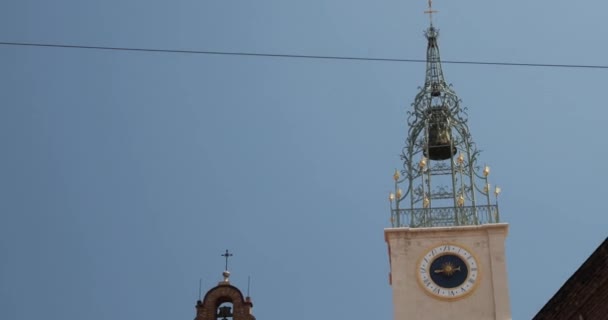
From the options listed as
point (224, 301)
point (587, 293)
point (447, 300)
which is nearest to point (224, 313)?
point (224, 301)

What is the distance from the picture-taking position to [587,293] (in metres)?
21.5

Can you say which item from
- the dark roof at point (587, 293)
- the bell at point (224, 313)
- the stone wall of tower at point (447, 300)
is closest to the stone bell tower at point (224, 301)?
the bell at point (224, 313)

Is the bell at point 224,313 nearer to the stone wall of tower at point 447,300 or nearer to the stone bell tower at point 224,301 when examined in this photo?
the stone bell tower at point 224,301

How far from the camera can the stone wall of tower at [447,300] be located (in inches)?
1598

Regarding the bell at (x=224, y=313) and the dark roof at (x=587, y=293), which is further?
the bell at (x=224, y=313)

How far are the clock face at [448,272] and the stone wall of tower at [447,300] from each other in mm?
169

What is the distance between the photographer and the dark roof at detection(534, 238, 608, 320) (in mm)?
20953

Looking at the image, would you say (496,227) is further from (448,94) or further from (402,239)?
(448,94)

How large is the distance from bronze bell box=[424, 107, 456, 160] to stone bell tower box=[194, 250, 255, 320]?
11.8 meters

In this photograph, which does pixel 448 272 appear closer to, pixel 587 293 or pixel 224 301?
pixel 224 301

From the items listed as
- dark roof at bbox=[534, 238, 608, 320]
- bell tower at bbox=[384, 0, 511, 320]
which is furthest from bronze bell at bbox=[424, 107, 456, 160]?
dark roof at bbox=[534, 238, 608, 320]

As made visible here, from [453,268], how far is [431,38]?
11926 millimetres

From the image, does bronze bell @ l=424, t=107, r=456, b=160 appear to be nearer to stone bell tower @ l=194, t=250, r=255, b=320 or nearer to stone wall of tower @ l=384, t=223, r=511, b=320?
stone wall of tower @ l=384, t=223, r=511, b=320

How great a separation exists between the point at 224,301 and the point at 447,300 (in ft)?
27.5
